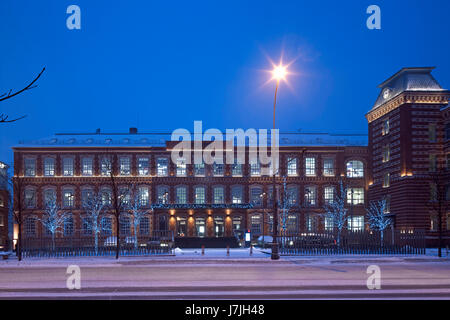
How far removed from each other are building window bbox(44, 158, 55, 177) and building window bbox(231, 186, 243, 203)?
25936 mm

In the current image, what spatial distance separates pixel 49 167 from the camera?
64812 mm

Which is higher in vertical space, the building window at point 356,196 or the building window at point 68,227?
the building window at point 356,196

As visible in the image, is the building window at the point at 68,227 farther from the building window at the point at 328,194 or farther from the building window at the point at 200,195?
the building window at the point at 328,194

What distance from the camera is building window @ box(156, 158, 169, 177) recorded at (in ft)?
215

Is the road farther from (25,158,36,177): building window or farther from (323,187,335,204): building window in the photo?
(25,158,36,177): building window

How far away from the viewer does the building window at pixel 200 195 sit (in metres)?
65.2

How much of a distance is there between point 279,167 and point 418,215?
22826 millimetres

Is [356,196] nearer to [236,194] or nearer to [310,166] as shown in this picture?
[310,166]

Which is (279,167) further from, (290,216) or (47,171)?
(47,171)

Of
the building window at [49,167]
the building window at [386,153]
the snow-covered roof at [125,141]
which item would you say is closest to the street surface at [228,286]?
the building window at [386,153]

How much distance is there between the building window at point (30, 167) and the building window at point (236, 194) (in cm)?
2857
